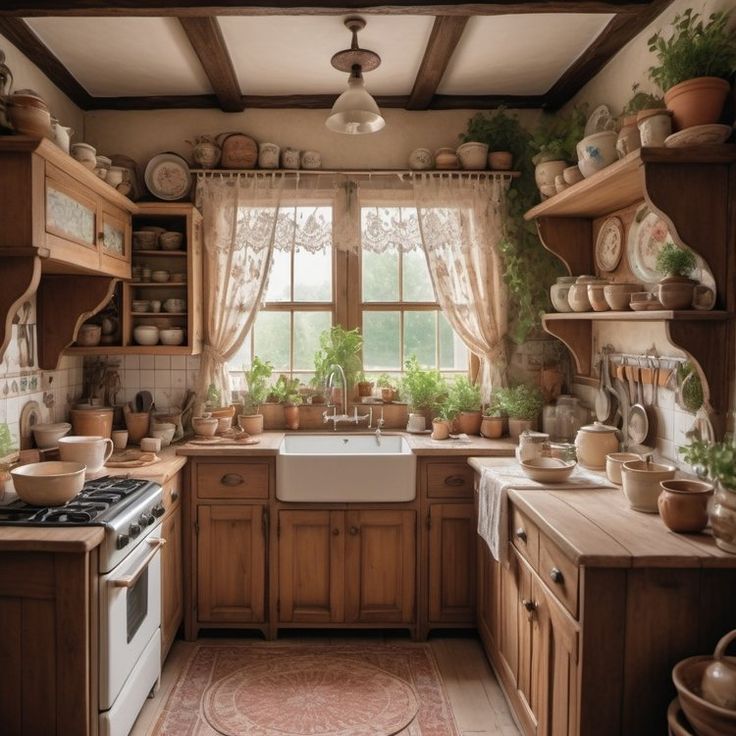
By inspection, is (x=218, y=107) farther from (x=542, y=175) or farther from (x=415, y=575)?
(x=415, y=575)

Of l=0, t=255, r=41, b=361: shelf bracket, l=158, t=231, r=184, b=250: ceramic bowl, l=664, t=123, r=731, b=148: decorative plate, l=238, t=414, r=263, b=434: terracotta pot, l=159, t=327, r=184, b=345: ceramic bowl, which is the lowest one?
l=238, t=414, r=263, b=434: terracotta pot

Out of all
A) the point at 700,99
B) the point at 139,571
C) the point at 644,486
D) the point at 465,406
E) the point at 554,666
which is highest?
the point at 700,99

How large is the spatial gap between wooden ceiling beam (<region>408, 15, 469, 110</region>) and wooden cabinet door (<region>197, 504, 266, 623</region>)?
2.28m

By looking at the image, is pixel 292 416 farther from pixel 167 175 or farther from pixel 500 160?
pixel 500 160

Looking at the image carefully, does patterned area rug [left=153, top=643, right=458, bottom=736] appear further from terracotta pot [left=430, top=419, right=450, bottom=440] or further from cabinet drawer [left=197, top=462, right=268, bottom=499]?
terracotta pot [left=430, top=419, right=450, bottom=440]

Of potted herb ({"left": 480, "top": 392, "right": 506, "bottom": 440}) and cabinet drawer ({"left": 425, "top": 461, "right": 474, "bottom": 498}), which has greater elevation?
potted herb ({"left": 480, "top": 392, "right": 506, "bottom": 440})

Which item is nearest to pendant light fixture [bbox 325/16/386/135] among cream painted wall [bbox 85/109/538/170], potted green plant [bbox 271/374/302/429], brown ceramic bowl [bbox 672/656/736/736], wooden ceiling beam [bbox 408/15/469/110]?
→ wooden ceiling beam [bbox 408/15/469/110]

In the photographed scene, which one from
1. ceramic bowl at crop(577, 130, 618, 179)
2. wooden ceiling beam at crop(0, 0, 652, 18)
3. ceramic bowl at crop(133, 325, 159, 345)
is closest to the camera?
wooden ceiling beam at crop(0, 0, 652, 18)

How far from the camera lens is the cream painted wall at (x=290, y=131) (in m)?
Answer: 3.66

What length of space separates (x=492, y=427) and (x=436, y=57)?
73.1 inches

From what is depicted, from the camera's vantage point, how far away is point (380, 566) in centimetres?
319

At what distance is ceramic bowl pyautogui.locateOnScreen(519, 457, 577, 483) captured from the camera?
99.2 inches

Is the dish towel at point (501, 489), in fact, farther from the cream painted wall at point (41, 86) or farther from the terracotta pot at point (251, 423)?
the cream painted wall at point (41, 86)

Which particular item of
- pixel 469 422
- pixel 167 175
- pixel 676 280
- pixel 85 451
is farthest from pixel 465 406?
pixel 167 175
